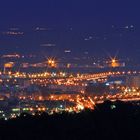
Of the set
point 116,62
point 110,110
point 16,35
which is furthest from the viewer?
point 16,35

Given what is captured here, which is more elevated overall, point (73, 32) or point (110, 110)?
point (73, 32)

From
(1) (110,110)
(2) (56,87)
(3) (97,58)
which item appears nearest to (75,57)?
(3) (97,58)

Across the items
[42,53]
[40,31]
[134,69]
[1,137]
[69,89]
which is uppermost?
[40,31]

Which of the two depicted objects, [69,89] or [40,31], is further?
[40,31]

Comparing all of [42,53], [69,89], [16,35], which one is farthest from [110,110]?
[16,35]

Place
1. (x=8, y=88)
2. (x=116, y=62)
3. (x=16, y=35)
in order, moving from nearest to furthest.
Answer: (x=8, y=88)
(x=116, y=62)
(x=16, y=35)

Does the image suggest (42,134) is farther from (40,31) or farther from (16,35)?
(40,31)
